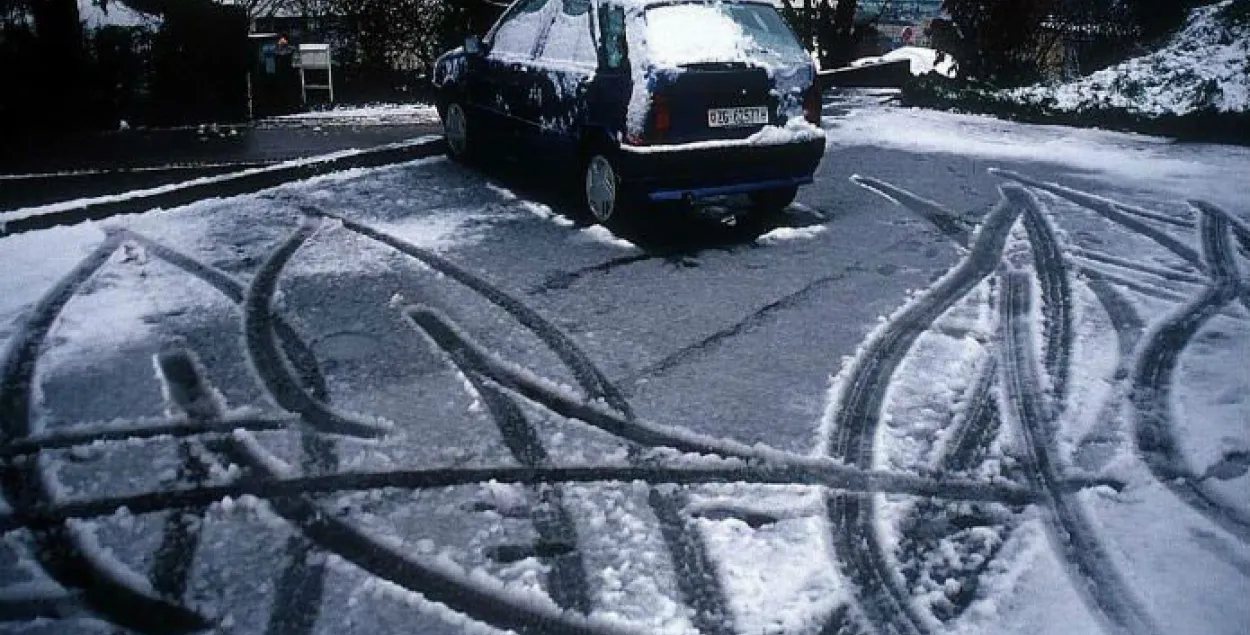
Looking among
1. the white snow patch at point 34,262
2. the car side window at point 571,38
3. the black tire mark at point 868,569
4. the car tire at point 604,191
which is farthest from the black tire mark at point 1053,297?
the white snow patch at point 34,262

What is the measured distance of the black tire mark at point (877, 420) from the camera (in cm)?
285

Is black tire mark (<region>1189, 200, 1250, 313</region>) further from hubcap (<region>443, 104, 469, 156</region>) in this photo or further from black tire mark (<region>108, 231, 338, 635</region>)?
hubcap (<region>443, 104, 469, 156</region>)

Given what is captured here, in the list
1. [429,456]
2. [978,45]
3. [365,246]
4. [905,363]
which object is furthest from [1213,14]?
[429,456]

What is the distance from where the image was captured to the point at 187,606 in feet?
9.01

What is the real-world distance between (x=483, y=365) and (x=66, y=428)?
191 cm

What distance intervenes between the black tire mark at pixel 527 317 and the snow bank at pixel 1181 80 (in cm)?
1046

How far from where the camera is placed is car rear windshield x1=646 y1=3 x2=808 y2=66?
6.23 meters

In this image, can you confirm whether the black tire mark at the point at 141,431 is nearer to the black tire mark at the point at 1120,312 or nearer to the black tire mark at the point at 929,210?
the black tire mark at the point at 1120,312

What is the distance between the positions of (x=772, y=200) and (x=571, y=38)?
2.25m

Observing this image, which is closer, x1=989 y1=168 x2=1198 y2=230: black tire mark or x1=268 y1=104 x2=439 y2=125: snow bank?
x1=989 y1=168 x2=1198 y2=230: black tire mark

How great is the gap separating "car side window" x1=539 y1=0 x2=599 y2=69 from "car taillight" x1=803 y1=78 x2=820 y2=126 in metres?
1.68

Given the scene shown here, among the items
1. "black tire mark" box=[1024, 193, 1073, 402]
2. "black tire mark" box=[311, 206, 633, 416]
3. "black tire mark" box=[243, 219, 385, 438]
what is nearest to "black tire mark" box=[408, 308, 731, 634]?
"black tire mark" box=[311, 206, 633, 416]

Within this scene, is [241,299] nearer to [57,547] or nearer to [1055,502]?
[57,547]

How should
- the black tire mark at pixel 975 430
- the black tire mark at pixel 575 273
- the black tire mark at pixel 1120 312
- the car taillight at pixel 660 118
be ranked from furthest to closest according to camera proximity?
the car taillight at pixel 660 118, the black tire mark at pixel 575 273, the black tire mark at pixel 1120 312, the black tire mark at pixel 975 430
